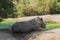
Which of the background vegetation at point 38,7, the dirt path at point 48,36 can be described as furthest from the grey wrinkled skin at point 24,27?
the background vegetation at point 38,7

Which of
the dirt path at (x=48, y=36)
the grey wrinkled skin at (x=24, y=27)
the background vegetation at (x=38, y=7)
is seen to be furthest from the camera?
the background vegetation at (x=38, y=7)

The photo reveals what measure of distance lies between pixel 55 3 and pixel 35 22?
1263 cm

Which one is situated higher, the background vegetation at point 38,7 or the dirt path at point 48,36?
the dirt path at point 48,36

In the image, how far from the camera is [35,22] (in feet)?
39.6

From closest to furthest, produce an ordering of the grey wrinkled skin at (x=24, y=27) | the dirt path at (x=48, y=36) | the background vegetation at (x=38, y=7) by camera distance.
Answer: the dirt path at (x=48, y=36), the grey wrinkled skin at (x=24, y=27), the background vegetation at (x=38, y=7)

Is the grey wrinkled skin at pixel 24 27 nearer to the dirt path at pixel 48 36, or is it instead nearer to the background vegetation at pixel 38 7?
the dirt path at pixel 48 36

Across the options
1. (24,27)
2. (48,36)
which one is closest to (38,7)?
(24,27)

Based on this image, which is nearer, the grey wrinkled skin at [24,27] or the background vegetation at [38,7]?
the grey wrinkled skin at [24,27]

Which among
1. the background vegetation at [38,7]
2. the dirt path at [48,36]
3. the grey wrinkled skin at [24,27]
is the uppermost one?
the dirt path at [48,36]

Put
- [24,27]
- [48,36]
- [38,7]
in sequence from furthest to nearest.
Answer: [38,7], [24,27], [48,36]

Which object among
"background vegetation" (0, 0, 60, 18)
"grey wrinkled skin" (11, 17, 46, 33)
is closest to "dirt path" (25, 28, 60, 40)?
"grey wrinkled skin" (11, 17, 46, 33)

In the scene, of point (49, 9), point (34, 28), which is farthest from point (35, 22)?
point (49, 9)

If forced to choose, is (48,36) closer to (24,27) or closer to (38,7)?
(24,27)

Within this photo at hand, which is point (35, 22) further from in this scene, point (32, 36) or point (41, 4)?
point (41, 4)
